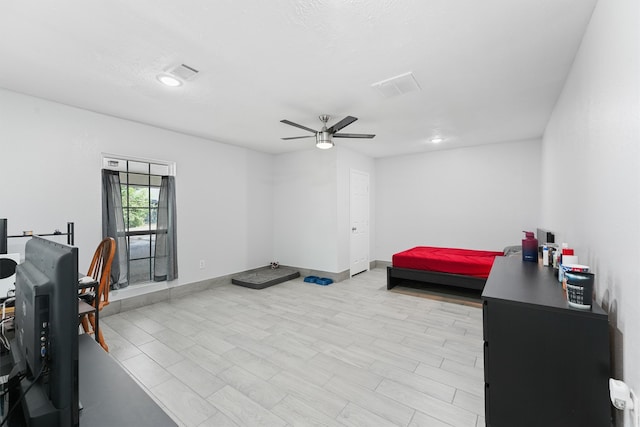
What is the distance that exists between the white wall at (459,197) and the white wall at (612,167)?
10.4 ft

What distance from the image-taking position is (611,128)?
1.48 metres

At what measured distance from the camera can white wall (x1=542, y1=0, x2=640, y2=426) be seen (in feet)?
3.94

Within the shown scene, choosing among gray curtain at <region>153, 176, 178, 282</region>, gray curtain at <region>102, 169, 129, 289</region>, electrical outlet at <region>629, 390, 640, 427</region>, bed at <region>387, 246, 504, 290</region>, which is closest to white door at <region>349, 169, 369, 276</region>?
bed at <region>387, 246, 504, 290</region>

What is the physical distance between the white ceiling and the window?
0.78 metres

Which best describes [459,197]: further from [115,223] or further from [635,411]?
[115,223]

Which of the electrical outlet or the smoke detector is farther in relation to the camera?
the smoke detector

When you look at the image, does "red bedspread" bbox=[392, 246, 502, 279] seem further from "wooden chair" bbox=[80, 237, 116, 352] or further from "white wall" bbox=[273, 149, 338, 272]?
"wooden chair" bbox=[80, 237, 116, 352]

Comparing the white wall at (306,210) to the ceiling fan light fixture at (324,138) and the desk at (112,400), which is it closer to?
the ceiling fan light fixture at (324,138)

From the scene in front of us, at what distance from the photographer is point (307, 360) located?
2570 mm

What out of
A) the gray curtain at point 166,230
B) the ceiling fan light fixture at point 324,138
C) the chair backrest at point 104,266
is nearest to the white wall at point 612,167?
the ceiling fan light fixture at point 324,138

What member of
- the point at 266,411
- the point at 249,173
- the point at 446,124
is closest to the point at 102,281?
the point at 266,411

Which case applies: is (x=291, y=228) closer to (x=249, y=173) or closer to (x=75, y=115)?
(x=249, y=173)

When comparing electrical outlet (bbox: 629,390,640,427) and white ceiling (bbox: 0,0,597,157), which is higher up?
white ceiling (bbox: 0,0,597,157)

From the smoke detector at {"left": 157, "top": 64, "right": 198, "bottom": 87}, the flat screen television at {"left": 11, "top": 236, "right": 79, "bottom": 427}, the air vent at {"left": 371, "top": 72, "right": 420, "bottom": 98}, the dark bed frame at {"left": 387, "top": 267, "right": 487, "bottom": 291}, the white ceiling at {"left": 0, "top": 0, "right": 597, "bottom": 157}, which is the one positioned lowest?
the dark bed frame at {"left": 387, "top": 267, "right": 487, "bottom": 291}
